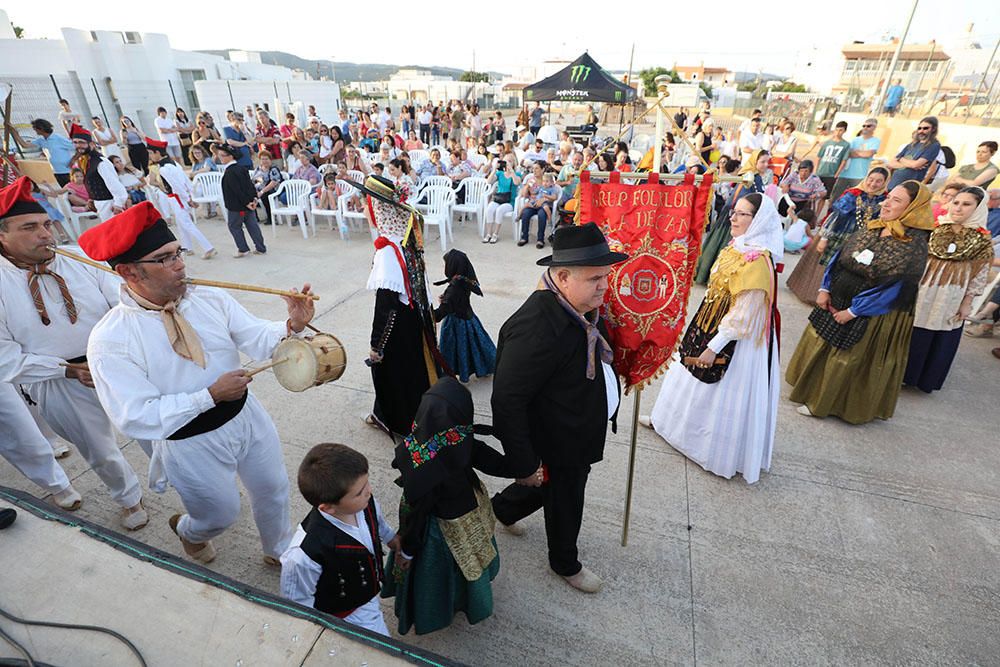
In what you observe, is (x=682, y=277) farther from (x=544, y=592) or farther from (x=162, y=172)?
(x=162, y=172)

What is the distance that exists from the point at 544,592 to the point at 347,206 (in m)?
8.22

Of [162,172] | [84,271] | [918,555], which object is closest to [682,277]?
[918,555]

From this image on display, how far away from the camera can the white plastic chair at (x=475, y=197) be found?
923 centimetres

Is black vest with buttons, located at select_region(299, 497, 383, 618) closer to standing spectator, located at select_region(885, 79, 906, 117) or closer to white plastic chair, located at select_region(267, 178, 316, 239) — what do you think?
white plastic chair, located at select_region(267, 178, 316, 239)

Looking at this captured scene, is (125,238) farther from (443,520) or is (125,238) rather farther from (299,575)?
(443,520)

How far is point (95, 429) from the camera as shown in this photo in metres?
2.79

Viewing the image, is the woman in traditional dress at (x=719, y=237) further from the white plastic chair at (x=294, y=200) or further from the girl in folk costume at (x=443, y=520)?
the white plastic chair at (x=294, y=200)

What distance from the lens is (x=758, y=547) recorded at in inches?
115

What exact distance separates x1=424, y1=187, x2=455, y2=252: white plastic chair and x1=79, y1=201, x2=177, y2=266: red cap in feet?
21.7

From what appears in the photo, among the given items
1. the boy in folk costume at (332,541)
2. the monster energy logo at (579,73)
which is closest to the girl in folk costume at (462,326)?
the boy in folk costume at (332,541)

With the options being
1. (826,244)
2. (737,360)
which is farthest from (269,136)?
(737,360)

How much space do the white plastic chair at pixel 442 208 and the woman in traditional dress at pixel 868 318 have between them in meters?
5.99

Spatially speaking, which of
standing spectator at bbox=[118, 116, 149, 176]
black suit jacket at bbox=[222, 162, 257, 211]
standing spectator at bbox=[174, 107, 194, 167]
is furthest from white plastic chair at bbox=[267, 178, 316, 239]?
standing spectator at bbox=[174, 107, 194, 167]

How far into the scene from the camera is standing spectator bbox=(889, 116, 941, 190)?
7073 mm
